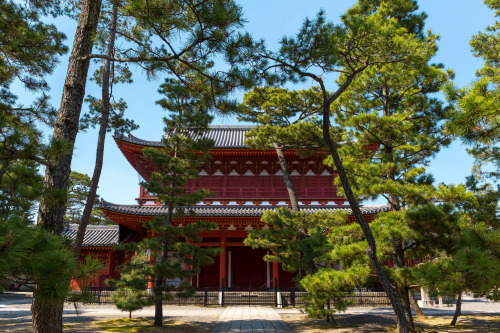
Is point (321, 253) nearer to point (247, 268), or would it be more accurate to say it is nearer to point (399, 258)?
point (399, 258)

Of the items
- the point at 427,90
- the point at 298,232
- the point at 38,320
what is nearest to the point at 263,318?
the point at 298,232

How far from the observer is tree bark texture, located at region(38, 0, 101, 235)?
4.33 meters

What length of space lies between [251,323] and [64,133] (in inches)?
275

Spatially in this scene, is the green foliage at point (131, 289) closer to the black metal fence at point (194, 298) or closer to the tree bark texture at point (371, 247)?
the black metal fence at point (194, 298)

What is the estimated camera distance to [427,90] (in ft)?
28.6

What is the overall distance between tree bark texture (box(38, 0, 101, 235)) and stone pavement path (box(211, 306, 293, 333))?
5320mm

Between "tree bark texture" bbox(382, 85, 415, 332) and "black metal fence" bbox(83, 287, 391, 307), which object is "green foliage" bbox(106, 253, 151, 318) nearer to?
"black metal fence" bbox(83, 287, 391, 307)

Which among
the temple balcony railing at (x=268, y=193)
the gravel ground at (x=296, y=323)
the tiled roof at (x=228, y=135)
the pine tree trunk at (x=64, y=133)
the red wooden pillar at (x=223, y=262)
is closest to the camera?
the pine tree trunk at (x=64, y=133)

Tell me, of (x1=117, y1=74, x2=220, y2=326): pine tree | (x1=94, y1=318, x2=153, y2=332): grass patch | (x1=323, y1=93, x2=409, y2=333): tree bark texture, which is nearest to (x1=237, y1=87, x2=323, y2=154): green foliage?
(x1=117, y1=74, x2=220, y2=326): pine tree

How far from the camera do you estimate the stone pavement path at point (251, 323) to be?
8078 mm

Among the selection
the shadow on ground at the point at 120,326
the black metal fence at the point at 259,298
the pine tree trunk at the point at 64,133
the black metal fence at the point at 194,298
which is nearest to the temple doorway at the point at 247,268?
the black metal fence at the point at 259,298

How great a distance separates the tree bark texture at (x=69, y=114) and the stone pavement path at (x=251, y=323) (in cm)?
532

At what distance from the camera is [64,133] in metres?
4.61

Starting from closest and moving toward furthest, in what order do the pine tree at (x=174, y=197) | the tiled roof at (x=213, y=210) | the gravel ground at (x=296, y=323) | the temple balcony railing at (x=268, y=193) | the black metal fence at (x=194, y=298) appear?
the gravel ground at (x=296, y=323) → the pine tree at (x=174, y=197) → the black metal fence at (x=194, y=298) → the tiled roof at (x=213, y=210) → the temple balcony railing at (x=268, y=193)
